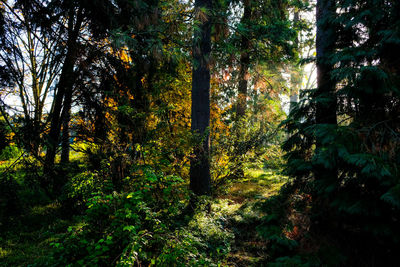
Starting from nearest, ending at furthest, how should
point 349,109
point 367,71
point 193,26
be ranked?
point 367,71
point 349,109
point 193,26

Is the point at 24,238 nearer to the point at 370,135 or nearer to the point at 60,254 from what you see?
the point at 60,254

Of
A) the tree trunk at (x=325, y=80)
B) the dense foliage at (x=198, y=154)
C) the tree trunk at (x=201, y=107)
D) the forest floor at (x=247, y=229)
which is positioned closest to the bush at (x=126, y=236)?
the dense foliage at (x=198, y=154)

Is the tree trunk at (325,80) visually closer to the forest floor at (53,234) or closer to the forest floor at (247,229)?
the forest floor at (247,229)

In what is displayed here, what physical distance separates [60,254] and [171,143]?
8.50 feet

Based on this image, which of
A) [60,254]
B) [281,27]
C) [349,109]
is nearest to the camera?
[60,254]

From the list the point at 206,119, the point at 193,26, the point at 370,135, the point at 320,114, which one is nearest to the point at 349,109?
the point at 320,114

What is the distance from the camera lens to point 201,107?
5.36 metres

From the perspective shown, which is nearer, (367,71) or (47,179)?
(367,71)

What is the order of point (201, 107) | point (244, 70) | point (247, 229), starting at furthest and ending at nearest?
point (244, 70), point (201, 107), point (247, 229)

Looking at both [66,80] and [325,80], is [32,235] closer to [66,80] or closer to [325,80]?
[66,80]

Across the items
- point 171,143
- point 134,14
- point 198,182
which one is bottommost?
point 198,182

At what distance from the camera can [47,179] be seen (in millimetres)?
4352

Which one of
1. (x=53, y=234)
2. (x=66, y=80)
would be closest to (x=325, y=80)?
(x=66, y=80)

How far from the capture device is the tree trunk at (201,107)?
513cm
